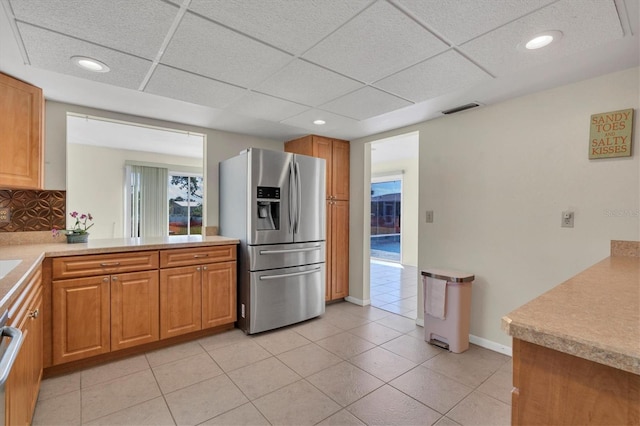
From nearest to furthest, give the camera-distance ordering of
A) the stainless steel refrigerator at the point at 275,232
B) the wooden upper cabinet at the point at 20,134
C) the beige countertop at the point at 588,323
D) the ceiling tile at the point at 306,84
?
1. the beige countertop at the point at 588,323
2. the ceiling tile at the point at 306,84
3. the wooden upper cabinet at the point at 20,134
4. the stainless steel refrigerator at the point at 275,232

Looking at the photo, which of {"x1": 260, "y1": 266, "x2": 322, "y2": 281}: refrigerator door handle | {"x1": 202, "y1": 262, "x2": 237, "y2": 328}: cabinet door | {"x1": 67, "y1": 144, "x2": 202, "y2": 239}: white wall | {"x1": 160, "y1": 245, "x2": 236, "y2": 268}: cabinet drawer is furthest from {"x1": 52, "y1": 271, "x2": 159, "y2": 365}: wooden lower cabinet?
{"x1": 67, "y1": 144, "x2": 202, "y2": 239}: white wall

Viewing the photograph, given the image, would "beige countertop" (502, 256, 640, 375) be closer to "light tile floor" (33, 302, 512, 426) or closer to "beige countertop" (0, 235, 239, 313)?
"light tile floor" (33, 302, 512, 426)

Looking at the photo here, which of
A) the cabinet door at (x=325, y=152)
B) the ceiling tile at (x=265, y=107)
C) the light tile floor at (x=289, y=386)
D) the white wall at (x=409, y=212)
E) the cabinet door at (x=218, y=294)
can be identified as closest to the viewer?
the light tile floor at (x=289, y=386)

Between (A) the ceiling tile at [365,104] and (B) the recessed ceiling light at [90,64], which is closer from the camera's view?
(B) the recessed ceiling light at [90,64]

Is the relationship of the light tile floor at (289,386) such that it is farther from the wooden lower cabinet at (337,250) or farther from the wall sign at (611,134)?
the wall sign at (611,134)

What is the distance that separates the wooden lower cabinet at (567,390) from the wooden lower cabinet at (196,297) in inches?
103

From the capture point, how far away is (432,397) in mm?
1975

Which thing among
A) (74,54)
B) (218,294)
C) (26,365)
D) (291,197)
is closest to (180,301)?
(218,294)

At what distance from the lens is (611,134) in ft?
6.87

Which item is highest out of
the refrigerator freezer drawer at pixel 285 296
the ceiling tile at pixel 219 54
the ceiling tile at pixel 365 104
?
the ceiling tile at pixel 365 104

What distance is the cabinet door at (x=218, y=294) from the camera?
2879mm

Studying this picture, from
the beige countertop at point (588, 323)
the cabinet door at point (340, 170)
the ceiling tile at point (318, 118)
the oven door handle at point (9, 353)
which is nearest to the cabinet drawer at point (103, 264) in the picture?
the oven door handle at point (9, 353)

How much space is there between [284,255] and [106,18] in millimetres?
2303

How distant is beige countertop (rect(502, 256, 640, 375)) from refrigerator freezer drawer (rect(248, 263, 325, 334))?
2414 mm
